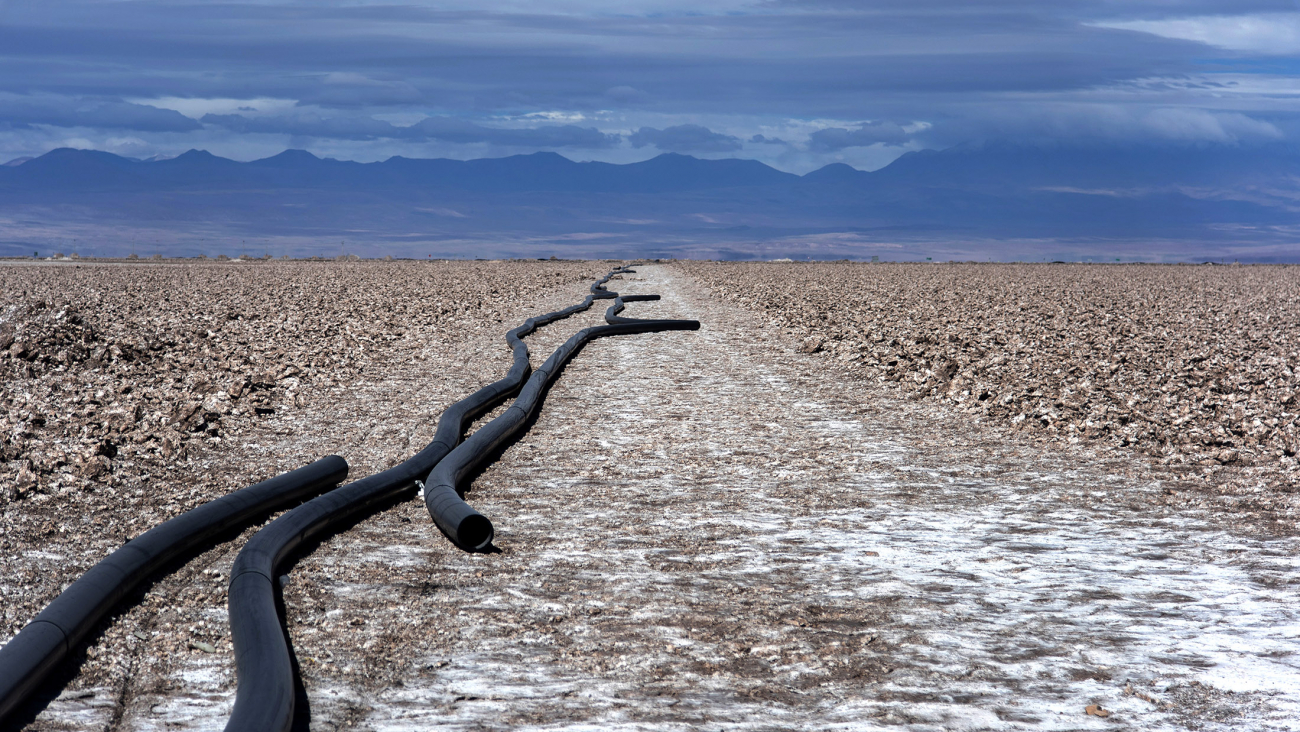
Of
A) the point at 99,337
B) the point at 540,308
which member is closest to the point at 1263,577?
the point at 99,337

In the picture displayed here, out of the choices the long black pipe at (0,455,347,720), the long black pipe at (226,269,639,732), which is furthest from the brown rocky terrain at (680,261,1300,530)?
the long black pipe at (0,455,347,720)

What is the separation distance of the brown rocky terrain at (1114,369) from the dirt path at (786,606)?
0.86 metres

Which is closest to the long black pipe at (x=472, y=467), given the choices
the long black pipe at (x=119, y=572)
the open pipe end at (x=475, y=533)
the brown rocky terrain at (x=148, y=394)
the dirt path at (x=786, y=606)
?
the open pipe end at (x=475, y=533)

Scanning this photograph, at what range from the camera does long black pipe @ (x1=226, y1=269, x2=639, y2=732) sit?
320 cm

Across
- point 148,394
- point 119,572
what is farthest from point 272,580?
point 148,394

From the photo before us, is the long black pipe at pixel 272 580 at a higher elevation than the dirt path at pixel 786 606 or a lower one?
higher

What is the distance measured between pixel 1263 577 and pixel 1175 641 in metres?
1.31

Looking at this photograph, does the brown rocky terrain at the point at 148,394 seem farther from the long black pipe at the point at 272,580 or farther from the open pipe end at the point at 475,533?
the open pipe end at the point at 475,533

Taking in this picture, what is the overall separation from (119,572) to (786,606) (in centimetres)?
324

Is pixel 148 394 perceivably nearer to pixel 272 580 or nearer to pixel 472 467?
pixel 472 467

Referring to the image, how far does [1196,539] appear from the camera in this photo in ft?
18.9

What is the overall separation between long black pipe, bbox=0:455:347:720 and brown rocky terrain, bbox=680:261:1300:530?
655 cm

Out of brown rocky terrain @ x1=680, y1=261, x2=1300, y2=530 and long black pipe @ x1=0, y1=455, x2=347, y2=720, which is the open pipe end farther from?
brown rocky terrain @ x1=680, y1=261, x2=1300, y2=530

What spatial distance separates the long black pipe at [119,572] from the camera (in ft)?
11.5
